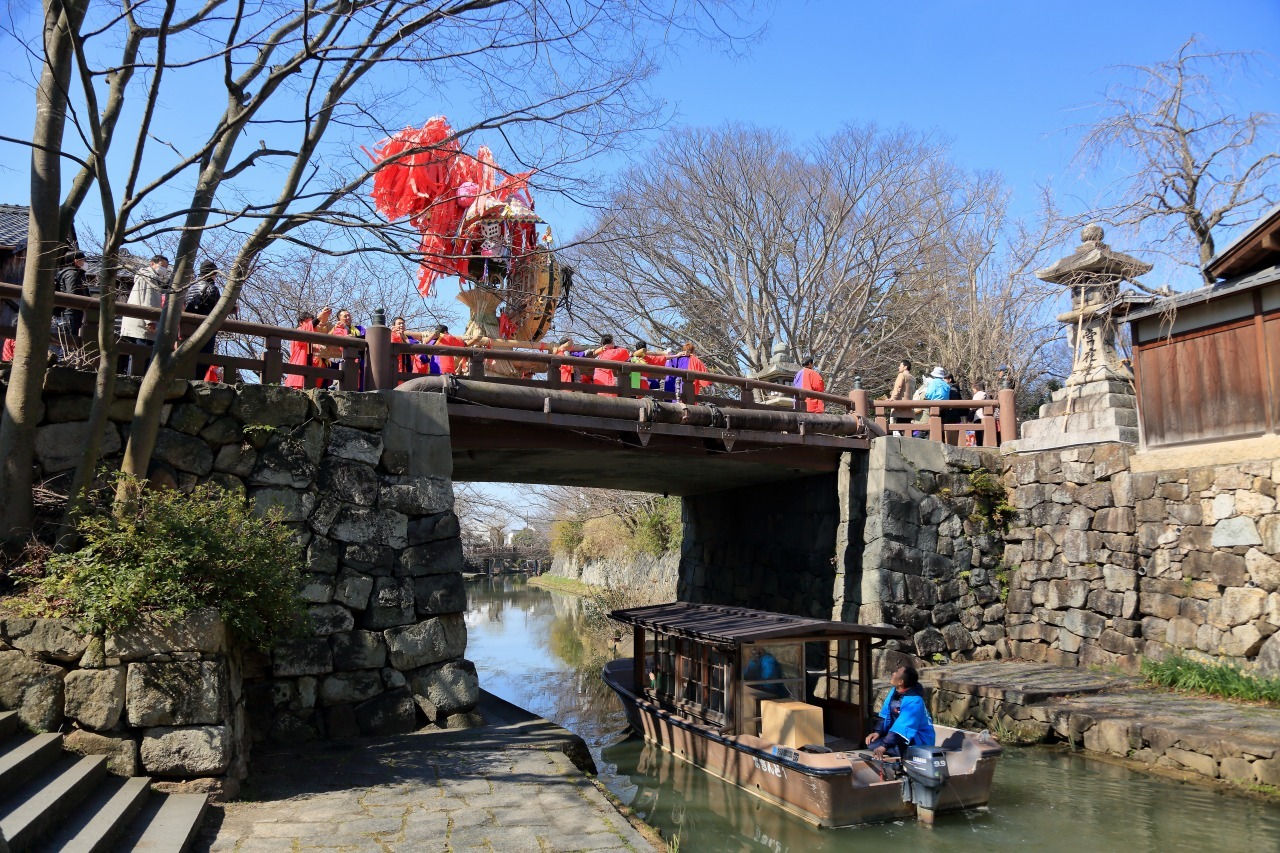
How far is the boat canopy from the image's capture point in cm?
986

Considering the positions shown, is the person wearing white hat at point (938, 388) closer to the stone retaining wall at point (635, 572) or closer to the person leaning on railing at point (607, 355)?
the person leaning on railing at point (607, 355)

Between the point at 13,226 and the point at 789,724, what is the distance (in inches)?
610

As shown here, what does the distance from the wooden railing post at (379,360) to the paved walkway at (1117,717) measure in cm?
828

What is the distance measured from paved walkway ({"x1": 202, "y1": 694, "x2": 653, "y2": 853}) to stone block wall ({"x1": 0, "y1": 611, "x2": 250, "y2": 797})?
0.52 metres

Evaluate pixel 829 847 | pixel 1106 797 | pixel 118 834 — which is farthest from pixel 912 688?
pixel 118 834

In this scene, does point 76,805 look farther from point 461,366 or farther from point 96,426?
point 461,366

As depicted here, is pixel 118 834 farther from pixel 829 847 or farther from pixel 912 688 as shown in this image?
pixel 912 688

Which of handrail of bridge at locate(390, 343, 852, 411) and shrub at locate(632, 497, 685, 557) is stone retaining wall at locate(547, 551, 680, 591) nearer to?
shrub at locate(632, 497, 685, 557)

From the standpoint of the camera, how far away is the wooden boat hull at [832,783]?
876 cm

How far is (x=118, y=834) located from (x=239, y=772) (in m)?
1.68

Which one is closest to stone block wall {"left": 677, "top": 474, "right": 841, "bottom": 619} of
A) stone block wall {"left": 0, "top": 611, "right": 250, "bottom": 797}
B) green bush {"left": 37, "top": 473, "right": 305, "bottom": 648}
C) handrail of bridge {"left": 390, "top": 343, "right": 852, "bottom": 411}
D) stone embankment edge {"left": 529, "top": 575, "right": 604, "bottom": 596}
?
handrail of bridge {"left": 390, "top": 343, "right": 852, "bottom": 411}

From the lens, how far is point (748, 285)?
74.0 feet

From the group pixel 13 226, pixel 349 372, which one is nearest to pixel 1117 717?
pixel 349 372

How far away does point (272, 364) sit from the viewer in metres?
9.95
